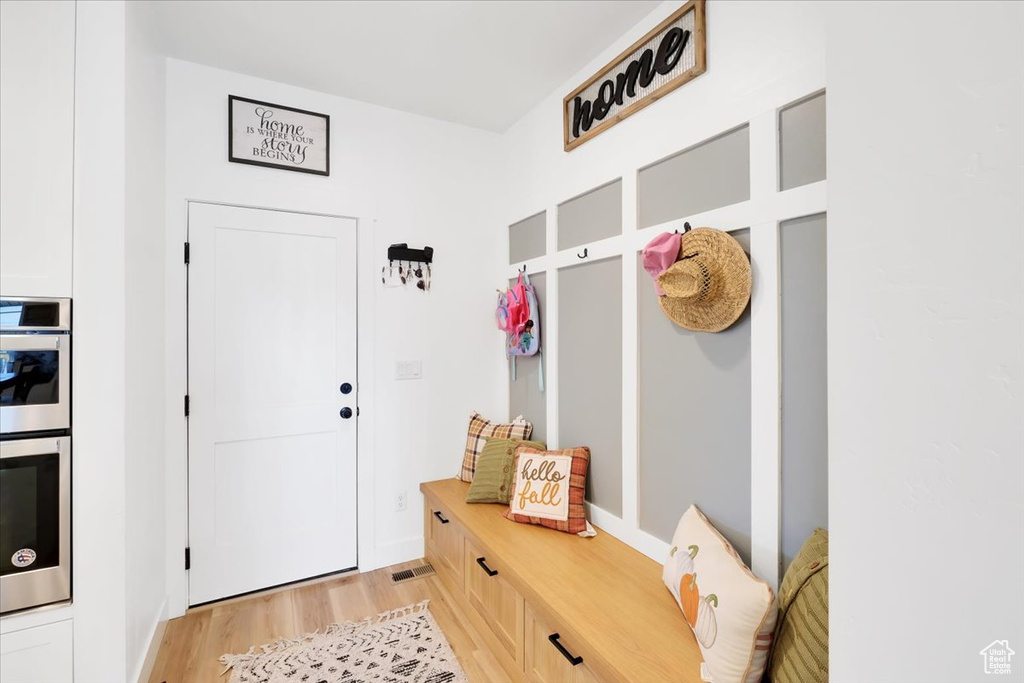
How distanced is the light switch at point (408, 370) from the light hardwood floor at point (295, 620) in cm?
114

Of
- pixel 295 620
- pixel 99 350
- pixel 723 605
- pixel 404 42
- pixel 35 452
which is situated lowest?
pixel 295 620

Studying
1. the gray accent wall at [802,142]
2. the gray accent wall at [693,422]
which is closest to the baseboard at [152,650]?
the gray accent wall at [693,422]

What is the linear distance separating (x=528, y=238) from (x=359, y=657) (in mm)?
2262

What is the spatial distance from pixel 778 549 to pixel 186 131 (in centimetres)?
310

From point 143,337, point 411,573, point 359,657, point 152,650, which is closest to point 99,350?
point 143,337

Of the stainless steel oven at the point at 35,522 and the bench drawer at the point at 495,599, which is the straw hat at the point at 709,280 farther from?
the stainless steel oven at the point at 35,522

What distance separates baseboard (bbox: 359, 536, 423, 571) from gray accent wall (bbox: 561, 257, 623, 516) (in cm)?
116

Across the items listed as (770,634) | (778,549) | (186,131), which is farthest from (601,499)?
(186,131)

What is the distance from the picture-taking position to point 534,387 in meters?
2.70

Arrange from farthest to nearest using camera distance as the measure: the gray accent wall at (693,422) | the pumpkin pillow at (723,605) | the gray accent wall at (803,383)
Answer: the gray accent wall at (693,422) < the gray accent wall at (803,383) < the pumpkin pillow at (723,605)

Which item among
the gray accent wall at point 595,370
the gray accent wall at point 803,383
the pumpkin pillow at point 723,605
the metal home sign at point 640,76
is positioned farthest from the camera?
the gray accent wall at point 595,370

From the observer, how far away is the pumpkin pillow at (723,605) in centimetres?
115

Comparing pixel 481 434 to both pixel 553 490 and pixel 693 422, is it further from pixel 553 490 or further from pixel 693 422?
pixel 693 422

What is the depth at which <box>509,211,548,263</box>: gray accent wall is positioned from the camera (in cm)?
261
